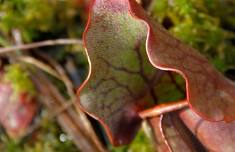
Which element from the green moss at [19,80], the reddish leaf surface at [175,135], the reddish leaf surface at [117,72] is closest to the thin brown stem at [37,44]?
the green moss at [19,80]

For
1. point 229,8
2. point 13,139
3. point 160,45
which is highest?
point 160,45

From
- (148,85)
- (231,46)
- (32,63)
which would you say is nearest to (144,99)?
(148,85)

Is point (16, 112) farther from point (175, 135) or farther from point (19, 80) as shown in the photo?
point (175, 135)

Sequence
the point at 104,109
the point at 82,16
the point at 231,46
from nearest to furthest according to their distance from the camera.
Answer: the point at 104,109, the point at 231,46, the point at 82,16

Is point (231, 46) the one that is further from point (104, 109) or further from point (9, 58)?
point (9, 58)

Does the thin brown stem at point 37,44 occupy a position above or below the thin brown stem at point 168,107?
below

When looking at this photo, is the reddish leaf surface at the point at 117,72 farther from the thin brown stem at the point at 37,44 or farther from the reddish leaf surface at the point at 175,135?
the thin brown stem at the point at 37,44

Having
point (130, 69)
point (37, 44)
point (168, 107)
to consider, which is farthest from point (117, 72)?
point (37, 44)
